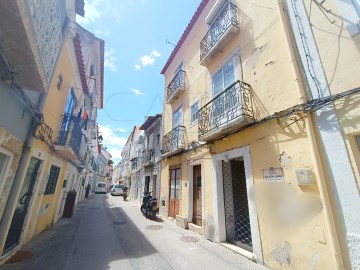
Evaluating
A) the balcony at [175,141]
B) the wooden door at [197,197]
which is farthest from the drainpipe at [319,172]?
the balcony at [175,141]

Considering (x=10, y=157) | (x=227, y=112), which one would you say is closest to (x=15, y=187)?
(x=10, y=157)

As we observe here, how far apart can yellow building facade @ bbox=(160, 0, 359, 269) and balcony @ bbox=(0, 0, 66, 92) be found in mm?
4747

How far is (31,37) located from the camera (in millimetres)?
3135

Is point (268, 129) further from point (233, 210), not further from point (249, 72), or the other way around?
point (233, 210)

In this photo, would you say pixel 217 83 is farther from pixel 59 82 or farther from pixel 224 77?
pixel 59 82

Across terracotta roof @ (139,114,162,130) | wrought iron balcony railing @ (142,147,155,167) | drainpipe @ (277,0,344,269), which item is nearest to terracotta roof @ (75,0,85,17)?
drainpipe @ (277,0,344,269)

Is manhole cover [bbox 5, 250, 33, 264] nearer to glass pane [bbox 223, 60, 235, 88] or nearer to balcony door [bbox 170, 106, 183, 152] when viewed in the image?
balcony door [bbox 170, 106, 183, 152]

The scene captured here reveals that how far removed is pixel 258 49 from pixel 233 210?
5273 millimetres

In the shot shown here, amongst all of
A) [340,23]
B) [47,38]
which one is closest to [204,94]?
[340,23]

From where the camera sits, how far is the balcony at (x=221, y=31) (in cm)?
674

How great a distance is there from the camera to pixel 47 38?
3.89m

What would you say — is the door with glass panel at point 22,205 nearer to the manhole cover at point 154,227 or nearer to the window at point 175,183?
the manhole cover at point 154,227

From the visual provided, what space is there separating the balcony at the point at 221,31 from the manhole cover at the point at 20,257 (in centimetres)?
850

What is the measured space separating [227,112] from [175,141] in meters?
4.35
